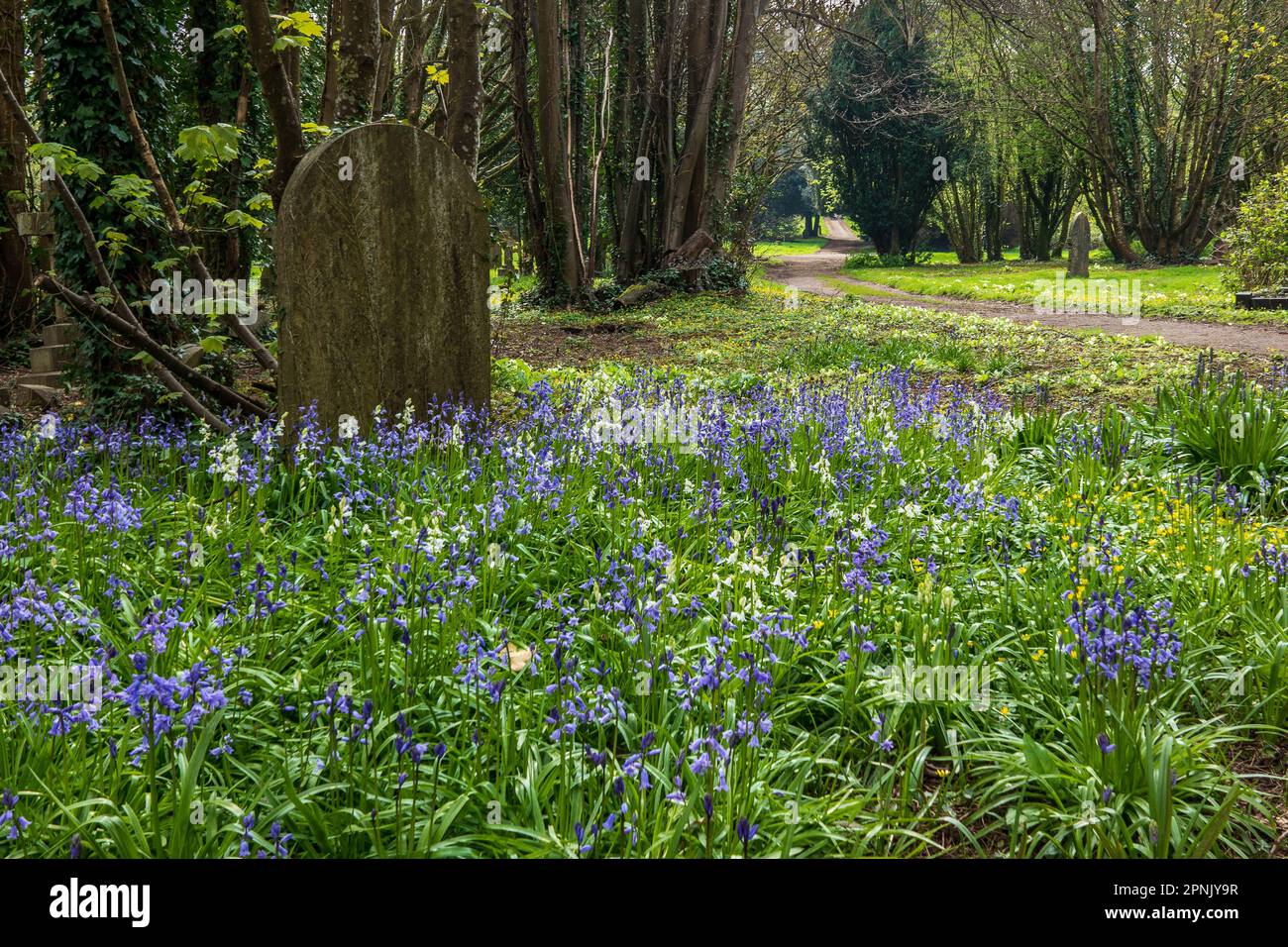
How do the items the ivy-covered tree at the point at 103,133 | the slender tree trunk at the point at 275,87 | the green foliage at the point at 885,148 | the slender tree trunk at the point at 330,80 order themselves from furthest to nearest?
the green foliage at the point at 885,148, the slender tree trunk at the point at 330,80, the ivy-covered tree at the point at 103,133, the slender tree trunk at the point at 275,87

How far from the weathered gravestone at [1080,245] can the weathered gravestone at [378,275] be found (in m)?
21.9

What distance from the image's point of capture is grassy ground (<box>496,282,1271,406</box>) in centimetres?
848

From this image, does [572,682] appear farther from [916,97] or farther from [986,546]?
[916,97]

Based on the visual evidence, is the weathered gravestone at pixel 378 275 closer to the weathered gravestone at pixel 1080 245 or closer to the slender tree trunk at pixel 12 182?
the slender tree trunk at pixel 12 182

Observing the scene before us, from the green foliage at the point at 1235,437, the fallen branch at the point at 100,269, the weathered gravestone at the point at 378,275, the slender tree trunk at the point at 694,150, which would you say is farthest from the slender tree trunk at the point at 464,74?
the slender tree trunk at the point at 694,150

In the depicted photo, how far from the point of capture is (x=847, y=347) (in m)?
10.9

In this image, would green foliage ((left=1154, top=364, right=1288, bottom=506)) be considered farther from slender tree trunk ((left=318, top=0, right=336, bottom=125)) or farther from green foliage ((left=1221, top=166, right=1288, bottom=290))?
green foliage ((left=1221, top=166, right=1288, bottom=290))

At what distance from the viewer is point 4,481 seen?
4406 mm

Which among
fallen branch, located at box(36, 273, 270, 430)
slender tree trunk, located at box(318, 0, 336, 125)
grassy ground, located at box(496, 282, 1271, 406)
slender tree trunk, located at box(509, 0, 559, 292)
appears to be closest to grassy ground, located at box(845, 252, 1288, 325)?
grassy ground, located at box(496, 282, 1271, 406)

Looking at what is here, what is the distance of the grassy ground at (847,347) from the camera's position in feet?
27.8

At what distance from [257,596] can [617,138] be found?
1894 cm

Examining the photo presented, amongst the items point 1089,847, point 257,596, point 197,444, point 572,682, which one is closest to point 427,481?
point 197,444

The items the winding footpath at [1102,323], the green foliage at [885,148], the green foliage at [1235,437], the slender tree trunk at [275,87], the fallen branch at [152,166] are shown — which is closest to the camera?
the green foliage at [1235,437]

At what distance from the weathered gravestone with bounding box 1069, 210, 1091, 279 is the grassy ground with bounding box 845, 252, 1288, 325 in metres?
0.51
